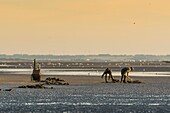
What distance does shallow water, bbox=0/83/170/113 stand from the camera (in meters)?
51.3

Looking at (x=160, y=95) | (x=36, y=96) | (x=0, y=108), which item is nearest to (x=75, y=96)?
(x=36, y=96)

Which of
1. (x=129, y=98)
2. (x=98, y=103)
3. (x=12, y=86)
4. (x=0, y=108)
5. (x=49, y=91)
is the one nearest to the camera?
(x=0, y=108)

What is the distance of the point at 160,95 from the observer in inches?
2516

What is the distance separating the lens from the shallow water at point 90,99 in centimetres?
5134

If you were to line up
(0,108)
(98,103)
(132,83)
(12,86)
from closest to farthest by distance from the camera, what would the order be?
(0,108), (98,103), (12,86), (132,83)

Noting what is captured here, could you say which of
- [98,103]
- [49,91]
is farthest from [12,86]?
[98,103]

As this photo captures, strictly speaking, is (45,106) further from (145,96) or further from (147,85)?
(147,85)

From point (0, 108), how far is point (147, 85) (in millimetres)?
29850

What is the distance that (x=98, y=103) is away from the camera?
183ft

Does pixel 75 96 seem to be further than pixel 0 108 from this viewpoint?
Yes

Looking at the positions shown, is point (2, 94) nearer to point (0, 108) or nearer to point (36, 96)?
point (36, 96)

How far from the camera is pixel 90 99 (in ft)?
194

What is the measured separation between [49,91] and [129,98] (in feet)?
31.1

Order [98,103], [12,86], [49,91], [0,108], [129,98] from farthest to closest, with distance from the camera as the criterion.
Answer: [12,86], [49,91], [129,98], [98,103], [0,108]
